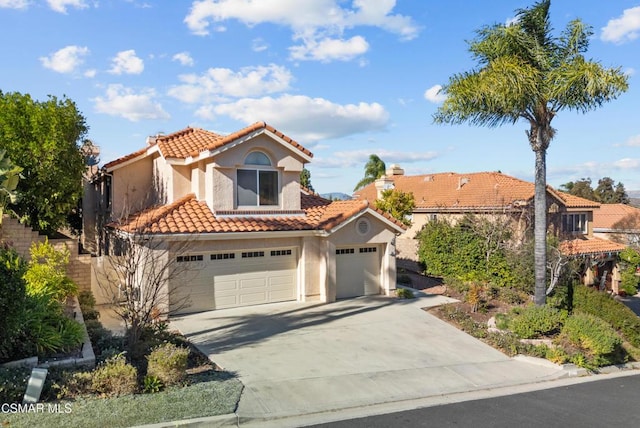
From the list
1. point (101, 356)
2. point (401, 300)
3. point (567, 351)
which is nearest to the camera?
point (101, 356)

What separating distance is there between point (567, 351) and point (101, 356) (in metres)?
11.6

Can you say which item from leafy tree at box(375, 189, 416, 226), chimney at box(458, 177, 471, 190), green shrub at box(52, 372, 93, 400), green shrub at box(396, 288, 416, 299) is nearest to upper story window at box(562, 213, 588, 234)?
chimney at box(458, 177, 471, 190)

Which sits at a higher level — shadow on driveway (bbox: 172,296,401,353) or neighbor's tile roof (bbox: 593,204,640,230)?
neighbor's tile roof (bbox: 593,204,640,230)

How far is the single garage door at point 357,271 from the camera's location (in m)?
18.3

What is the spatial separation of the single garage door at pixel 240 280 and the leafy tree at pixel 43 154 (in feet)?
18.6

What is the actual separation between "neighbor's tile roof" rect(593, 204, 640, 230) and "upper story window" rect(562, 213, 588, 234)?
11.3 m

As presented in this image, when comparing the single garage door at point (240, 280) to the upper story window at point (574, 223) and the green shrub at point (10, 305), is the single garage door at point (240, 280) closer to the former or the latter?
the green shrub at point (10, 305)

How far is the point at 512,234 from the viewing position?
22.8 metres

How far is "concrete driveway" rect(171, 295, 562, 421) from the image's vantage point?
363 inches

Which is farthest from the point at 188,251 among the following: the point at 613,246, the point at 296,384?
the point at 613,246

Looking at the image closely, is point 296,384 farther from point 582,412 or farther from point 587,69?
point 587,69

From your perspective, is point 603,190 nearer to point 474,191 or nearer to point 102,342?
point 474,191

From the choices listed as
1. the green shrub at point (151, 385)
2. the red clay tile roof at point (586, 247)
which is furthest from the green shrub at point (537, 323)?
the red clay tile roof at point (586, 247)

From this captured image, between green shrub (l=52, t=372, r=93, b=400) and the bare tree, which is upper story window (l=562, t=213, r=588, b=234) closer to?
the bare tree
